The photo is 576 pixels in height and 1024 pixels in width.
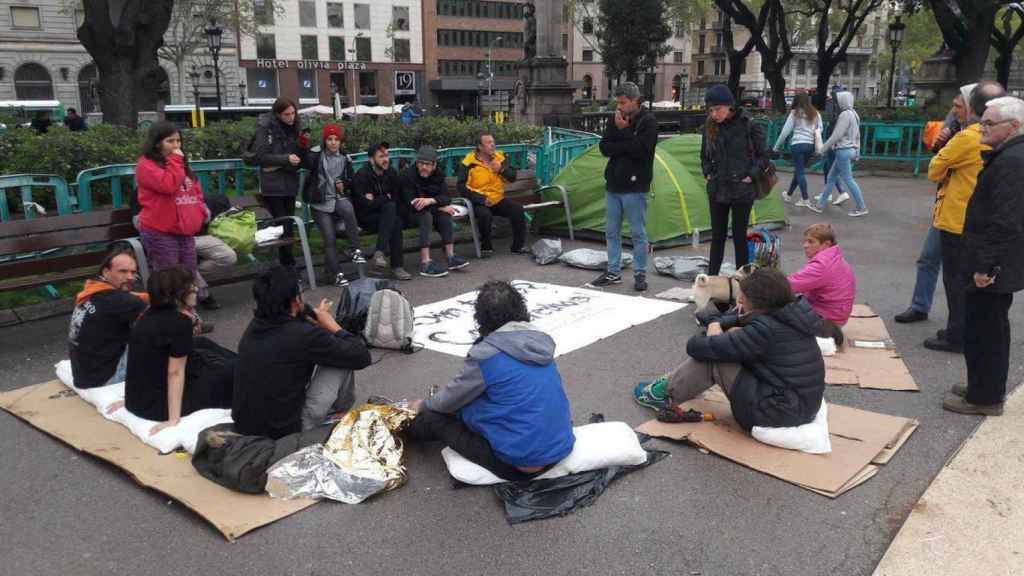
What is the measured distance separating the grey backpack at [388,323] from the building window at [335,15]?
Result: 63.4 meters

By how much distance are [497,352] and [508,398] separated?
0.22 metres

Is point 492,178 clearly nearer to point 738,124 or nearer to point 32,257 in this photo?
point 738,124

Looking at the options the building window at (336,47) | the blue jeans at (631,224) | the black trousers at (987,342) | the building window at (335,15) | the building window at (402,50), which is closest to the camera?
the black trousers at (987,342)

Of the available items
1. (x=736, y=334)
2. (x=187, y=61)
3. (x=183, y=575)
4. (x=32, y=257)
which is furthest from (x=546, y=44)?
(x=187, y=61)

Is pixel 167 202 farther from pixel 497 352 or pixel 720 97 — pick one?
pixel 720 97

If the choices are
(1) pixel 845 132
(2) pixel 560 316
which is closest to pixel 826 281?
(2) pixel 560 316

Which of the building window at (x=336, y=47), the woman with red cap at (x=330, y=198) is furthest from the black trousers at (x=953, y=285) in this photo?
the building window at (x=336, y=47)

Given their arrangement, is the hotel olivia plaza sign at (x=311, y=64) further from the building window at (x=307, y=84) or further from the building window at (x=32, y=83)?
the building window at (x=32, y=83)

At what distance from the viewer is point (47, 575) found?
335cm

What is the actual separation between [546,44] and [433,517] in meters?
19.6

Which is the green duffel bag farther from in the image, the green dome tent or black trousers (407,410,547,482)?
the green dome tent

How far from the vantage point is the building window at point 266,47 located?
6116cm

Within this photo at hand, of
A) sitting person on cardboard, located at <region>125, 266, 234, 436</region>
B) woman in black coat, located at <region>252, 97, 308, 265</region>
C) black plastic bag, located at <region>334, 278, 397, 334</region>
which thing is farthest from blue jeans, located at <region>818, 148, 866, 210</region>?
sitting person on cardboard, located at <region>125, 266, 234, 436</region>

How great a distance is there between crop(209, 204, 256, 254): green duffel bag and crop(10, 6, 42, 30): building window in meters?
48.6
